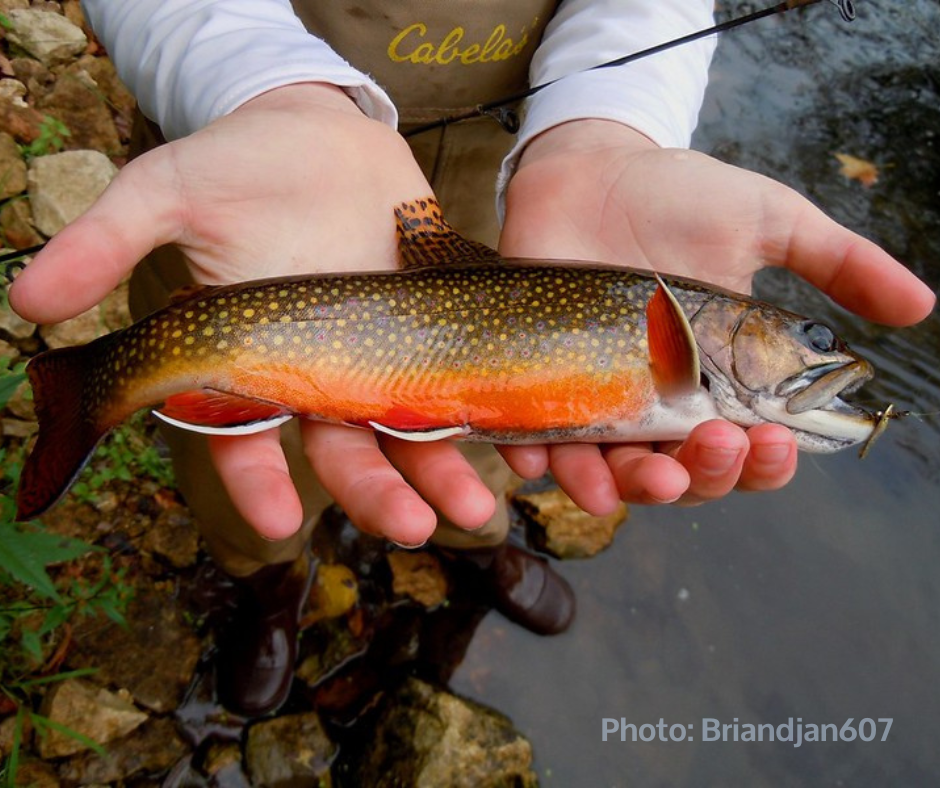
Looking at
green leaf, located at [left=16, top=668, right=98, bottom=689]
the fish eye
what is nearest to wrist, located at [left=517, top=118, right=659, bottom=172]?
the fish eye

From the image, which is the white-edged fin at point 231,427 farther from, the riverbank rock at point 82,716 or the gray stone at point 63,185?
the gray stone at point 63,185

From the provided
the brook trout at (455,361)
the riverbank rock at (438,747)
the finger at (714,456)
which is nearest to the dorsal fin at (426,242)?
the brook trout at (455,361)

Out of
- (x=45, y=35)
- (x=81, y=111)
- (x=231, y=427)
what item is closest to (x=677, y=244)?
(x=231, y=427)

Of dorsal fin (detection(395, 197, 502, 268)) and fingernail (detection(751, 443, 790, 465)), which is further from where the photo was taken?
dorsal fin (detection(395, 197, 502, 268))

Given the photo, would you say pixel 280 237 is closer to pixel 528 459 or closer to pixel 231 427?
pixel 231 427

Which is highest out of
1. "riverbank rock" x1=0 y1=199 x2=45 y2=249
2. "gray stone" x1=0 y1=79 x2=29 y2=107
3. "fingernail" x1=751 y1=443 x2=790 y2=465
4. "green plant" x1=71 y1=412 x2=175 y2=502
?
"fingernail" x1=751 y1=443 x2=790 y2=465

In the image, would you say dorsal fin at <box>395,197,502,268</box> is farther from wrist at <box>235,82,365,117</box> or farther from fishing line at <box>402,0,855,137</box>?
fishing line at <box>402,0,855,137</box>

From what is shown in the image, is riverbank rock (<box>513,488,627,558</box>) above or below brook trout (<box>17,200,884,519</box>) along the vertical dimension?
below
